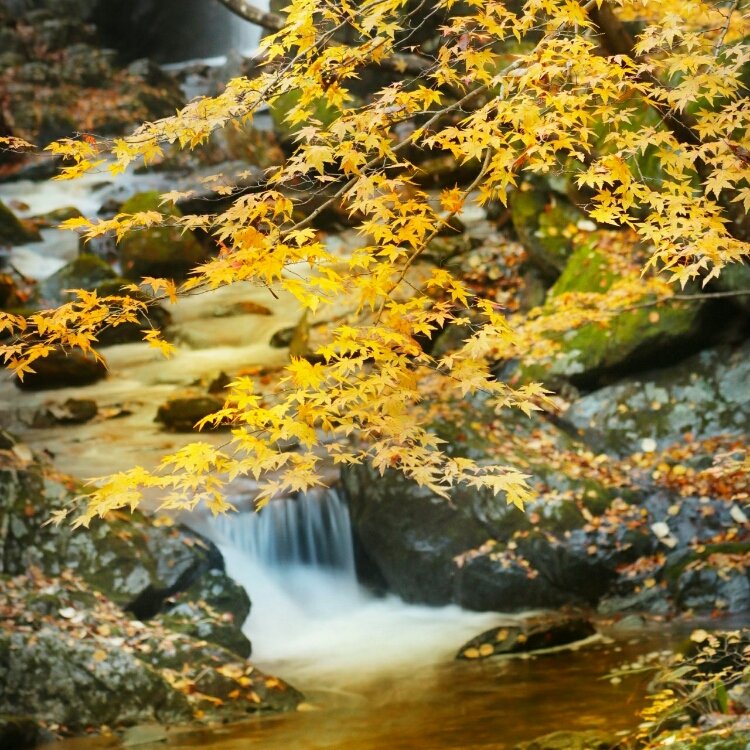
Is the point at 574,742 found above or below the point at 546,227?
below

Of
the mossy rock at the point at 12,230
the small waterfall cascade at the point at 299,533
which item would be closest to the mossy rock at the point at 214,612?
the small waterfall cascade at the point at 299,533

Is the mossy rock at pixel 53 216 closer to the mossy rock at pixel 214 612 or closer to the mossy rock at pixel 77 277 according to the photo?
the mossy rock at pixel 77 277

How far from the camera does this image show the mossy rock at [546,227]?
11664mm

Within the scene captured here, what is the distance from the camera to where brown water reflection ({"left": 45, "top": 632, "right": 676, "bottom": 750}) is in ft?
19.7

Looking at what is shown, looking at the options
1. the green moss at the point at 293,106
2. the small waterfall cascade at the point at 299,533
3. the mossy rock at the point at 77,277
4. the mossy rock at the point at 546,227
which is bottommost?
the small waterfall cascade at the point at 299,533

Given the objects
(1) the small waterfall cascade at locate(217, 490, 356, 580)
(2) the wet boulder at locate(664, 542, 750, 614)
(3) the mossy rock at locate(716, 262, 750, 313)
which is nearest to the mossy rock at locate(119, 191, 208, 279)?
(1) the small waterfall cascade at locate(217, 490, 356, 580)

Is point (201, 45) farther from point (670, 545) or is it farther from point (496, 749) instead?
point (496, 749)

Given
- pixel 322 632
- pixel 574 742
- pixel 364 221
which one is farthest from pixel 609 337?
pixel 364 221

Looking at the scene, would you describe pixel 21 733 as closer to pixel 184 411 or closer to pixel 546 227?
pixel 184 411

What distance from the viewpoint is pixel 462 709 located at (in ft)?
21.3

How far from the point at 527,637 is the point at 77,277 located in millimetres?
9464

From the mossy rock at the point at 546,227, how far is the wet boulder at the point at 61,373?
19.9ft

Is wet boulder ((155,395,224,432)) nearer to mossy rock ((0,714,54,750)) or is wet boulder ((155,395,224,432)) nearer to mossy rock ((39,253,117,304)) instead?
mossy rock ((39,253,117,304))

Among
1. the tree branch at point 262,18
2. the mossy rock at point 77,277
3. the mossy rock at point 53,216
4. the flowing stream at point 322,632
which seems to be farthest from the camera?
the mossy rock at point 53,216
